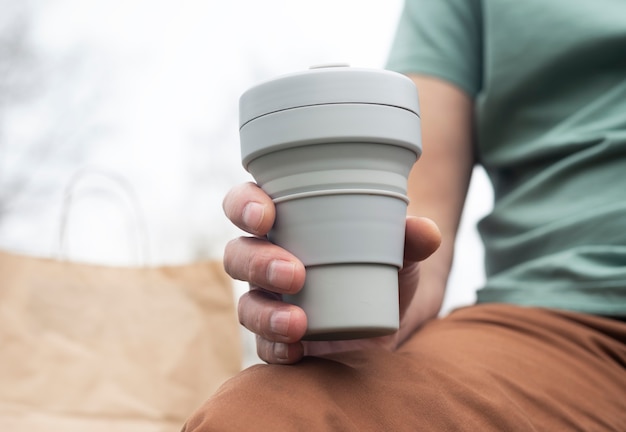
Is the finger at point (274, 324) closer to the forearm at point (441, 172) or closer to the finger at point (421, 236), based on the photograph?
the finger at point (421, 236)

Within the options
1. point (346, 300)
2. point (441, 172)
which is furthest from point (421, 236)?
point (441, 172)

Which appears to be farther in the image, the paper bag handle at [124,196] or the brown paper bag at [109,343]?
the paper bag handle at [124,196]

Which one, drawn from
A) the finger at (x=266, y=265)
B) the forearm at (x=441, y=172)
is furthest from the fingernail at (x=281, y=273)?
the forearm at (x=441, y=172)

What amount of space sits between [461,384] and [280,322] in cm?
16

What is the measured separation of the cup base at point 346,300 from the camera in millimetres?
478

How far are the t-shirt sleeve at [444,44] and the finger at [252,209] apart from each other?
557 millimetres

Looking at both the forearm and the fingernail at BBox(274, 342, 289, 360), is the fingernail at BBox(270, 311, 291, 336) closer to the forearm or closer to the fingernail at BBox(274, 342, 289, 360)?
the fingernail at BBox(274, 342, 289, 360)

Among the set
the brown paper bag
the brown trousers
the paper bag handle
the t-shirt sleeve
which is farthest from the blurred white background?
the brown trousers

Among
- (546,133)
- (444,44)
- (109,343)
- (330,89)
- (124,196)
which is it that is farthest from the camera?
(124,196)

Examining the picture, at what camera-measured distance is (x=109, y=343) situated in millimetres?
1175

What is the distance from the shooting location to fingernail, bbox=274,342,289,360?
0.54 m

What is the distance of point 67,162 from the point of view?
1.52 meters

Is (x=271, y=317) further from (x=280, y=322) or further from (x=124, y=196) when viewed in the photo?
(x=124, y=196)

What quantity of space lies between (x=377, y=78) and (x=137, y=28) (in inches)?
50.3
